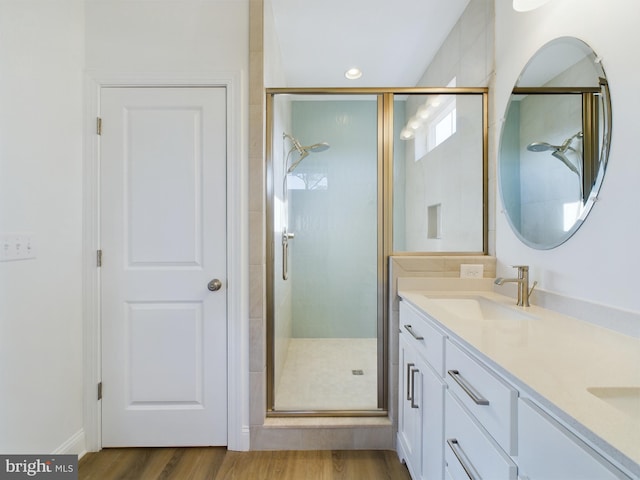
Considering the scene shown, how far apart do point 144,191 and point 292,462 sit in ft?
5.61

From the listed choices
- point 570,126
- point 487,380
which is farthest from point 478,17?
point 487,380

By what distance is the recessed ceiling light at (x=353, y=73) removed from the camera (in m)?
2.80

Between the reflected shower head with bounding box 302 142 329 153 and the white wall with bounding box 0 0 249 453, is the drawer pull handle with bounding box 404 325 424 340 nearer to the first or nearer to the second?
the reflected shower head with bounding box 302 142 329 153

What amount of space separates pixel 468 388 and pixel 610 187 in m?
0.86

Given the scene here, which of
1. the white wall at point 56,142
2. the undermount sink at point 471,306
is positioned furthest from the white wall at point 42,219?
the undermount sink at point 471,306

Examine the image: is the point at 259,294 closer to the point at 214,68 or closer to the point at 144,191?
the point at 144,191

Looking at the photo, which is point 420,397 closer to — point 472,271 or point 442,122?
point 472,271

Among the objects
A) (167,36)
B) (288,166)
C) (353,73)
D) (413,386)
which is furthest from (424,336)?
(353,73)

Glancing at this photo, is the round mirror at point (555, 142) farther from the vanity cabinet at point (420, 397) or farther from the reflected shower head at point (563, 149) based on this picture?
the vanity cabinet at point (420, 397)

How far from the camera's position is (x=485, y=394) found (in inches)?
33.8

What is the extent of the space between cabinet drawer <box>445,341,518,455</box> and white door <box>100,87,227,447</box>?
1.24m

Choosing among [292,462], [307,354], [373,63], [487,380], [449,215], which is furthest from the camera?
[373,63]

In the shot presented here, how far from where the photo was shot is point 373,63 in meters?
2.73

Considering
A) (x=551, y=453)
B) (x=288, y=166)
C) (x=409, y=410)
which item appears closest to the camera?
(x=551, y=453)
